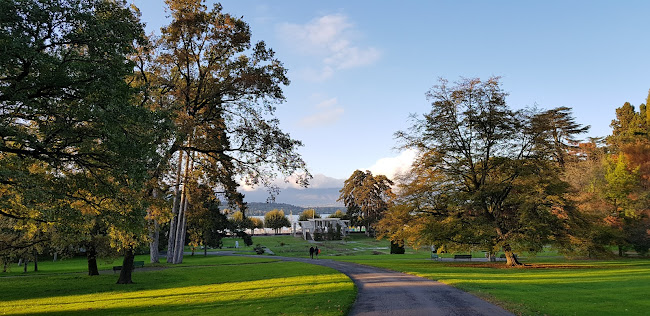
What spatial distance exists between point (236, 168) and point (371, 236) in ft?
275

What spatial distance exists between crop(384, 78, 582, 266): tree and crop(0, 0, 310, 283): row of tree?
1596 cm

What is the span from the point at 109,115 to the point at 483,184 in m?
29.6

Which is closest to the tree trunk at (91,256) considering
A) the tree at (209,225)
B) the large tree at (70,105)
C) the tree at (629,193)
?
the large tree at (70,105)

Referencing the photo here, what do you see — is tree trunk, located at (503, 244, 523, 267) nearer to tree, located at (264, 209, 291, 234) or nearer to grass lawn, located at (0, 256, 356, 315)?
grass lawn, located at (0, 256, 356, 315)

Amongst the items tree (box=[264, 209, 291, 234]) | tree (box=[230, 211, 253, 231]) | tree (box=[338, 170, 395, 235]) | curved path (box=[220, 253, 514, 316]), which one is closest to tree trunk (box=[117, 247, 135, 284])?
curved path (box=[220, 253, 514, 316])

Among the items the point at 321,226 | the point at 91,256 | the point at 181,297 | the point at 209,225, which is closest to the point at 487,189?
the point at 181,297

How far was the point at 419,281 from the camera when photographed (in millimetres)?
20234

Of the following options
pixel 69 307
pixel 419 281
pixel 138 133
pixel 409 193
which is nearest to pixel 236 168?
pixel 138 133

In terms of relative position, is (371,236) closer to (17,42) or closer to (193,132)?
(193,132)

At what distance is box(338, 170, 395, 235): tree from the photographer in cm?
10056

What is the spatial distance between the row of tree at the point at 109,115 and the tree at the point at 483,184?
628 inches

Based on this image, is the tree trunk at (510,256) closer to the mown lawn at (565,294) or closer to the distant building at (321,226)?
the mown lawn at (565,294)

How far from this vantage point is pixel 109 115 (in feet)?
39.7

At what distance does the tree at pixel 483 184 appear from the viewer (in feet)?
100
